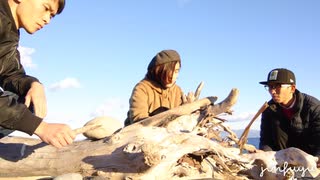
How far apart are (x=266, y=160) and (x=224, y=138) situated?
59 centimetres

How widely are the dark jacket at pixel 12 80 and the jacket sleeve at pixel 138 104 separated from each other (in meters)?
1.90

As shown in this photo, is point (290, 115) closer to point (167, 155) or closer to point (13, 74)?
point (167, 155)

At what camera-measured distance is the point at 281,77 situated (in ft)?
22.2

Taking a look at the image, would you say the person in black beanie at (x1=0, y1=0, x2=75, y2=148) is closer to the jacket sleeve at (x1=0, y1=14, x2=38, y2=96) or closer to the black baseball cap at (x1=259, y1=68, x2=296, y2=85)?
the jacket sleeve at (x1=0, y1=14, x2=38, y2=96)

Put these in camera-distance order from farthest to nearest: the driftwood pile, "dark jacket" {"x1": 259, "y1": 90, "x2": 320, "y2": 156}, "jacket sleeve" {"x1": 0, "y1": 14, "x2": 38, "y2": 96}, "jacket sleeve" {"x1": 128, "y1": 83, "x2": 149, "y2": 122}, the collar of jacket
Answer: "dark jacket" {"x1": 259, "y1": 90, "x2": 320, "y2": 156}, the collar of jacket, "jacket sleeve" {"x1": 128, "y1": 83, "x2": 149, "y2": 122}, the driftwood pile, "jacket sleeve" {"x1": 0, "y1": 14, "x2": 38, "y2": 96}

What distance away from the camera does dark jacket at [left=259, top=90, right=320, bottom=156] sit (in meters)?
6.69

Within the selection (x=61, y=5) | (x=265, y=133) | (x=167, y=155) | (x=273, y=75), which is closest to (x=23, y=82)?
(x=61, y=5)

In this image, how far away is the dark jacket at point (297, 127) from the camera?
21.9 ft

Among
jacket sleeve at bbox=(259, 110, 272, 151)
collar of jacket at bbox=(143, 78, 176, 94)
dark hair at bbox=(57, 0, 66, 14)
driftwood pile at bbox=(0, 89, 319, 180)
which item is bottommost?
jacket sleeve at bbox=(259, 110, 272, 151)

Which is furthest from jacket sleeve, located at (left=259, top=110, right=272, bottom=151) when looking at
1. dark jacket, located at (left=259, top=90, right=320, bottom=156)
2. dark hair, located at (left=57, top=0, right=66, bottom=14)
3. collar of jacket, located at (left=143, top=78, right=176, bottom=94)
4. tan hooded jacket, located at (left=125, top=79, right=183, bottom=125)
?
dark hair, located at (left=57, top=0, right=66, bottom=14)

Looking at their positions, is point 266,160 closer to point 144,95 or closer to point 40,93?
point 144,95

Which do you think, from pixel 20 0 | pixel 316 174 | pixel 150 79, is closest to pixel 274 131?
pixel 316 174

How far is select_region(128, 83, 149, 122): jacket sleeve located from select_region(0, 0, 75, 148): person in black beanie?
6.21 ft

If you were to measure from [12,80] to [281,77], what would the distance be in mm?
4348
